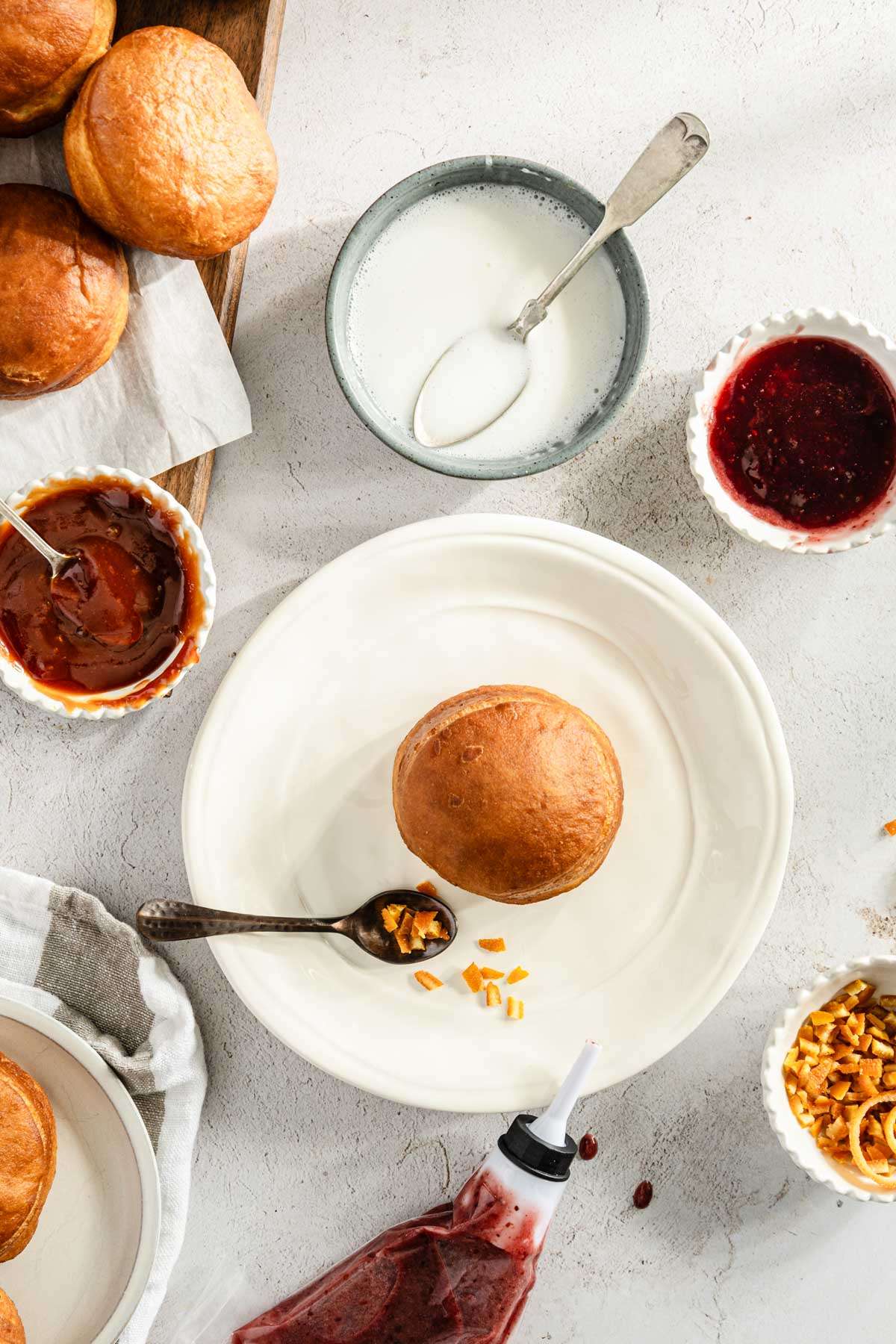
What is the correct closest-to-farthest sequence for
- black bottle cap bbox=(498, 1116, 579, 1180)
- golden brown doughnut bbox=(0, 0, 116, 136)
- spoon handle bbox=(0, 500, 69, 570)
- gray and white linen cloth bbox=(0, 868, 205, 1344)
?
golden brown doughnut bbox=(0, 0, 116, 136) < spoon handle bbox=(0, 500, 69, 570) < black bottle cap bbox=(498, 1116, 579, 1180) < gray and white linen cloth bbox=(0, 868, 205, 1344)

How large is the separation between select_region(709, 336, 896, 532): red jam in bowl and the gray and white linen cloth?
4.89ft

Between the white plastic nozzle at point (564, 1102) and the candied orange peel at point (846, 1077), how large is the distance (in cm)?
39

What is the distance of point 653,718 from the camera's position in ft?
6.64

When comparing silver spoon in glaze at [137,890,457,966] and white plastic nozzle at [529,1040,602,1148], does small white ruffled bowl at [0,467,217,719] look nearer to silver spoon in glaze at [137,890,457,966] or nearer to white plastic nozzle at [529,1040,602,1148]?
silver spoon in glaze at [137,890,457,966]

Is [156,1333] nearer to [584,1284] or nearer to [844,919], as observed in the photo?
[584,1284]

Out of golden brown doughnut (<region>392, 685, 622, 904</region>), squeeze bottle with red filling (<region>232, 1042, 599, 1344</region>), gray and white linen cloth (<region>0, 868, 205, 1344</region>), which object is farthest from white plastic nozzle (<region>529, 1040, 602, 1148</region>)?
gray and white linen cloth (<region>0, 868, 205, 1344</region>)

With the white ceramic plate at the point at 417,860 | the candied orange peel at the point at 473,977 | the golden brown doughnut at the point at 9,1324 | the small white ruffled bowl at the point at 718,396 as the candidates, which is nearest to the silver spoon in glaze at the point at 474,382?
the white ceramic plate at the point at 417,860

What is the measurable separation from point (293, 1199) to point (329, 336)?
1735mm

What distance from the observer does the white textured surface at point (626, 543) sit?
6.85ft

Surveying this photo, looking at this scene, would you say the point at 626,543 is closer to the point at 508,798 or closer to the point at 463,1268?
the point at 508,798

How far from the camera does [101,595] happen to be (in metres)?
1.88

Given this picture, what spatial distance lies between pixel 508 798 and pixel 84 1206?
1171 mm

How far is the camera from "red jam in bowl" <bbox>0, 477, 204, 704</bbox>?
1.88 meters

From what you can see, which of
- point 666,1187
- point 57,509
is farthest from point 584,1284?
point 57,509
